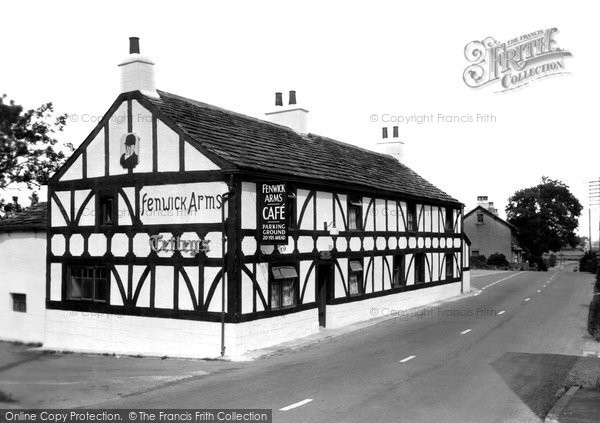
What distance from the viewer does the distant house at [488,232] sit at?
69.5 m

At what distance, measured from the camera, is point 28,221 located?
68.5 feet

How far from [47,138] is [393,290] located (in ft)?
67.5

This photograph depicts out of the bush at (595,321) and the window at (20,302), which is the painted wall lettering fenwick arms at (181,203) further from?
the bush at (595,321)

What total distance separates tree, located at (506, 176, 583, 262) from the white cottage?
66152mm

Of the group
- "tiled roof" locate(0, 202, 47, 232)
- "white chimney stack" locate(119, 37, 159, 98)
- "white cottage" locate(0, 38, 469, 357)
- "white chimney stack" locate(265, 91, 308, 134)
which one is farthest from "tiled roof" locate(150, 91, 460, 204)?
"tiled roof" locate(0, 202, 47, 232)

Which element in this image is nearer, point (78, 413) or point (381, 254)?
point (78, 413)

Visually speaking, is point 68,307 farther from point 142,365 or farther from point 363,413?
point 363,413

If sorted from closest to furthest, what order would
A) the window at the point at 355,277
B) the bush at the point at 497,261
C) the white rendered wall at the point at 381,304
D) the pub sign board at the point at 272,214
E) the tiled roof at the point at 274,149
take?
the pub sign board at the point at 272,214 < the tiled roof at the point at 274,149 < the white rendered wall at the point at 381,304 < the window at the point at 355,277 < the bush at the point at 497,261

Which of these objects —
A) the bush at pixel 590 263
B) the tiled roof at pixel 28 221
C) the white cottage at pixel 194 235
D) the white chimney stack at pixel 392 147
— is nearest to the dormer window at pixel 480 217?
the bush at pixel 590 263

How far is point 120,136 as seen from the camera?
17.8 meters

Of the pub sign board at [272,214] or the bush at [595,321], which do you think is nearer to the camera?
the pub sign board at [272,214]

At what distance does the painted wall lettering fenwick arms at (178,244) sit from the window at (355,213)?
7264 millimetres

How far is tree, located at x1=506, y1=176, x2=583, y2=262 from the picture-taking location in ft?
→ 266

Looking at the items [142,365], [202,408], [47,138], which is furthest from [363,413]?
[47,138]
